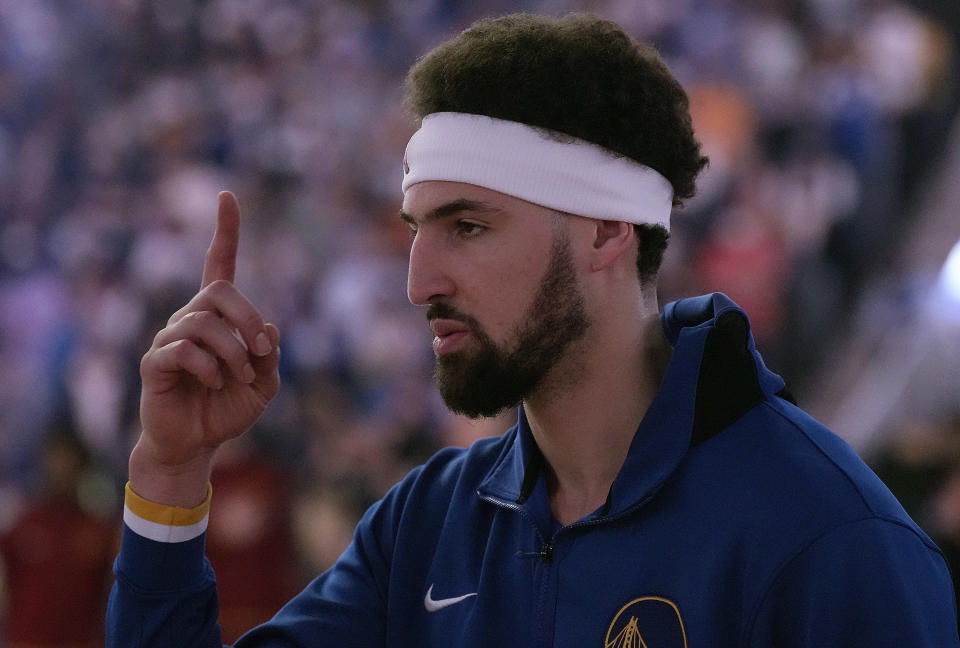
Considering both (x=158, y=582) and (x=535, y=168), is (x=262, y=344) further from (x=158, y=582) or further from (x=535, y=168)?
(x=535, y=168)

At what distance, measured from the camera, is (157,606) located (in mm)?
1990

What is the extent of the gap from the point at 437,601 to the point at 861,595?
0.73 metres

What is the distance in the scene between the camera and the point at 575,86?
200 cm

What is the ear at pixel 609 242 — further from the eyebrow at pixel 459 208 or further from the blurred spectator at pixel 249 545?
the blurred spectator at pixel 249 545

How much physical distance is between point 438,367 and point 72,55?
11.0 m

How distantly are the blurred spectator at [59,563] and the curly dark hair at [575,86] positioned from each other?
441 centimetres

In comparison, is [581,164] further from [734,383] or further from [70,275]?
[70,275]

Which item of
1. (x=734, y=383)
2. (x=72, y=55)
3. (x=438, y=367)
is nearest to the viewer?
(x=734, y=383)

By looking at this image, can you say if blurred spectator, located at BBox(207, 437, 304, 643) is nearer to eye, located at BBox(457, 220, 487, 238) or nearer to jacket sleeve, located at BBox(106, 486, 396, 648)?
jacket sleeve, located at BBox(106, 486, 396, 648)

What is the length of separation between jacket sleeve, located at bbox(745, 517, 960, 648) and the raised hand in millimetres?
886

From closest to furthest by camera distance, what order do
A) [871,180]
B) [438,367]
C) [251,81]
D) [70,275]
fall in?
[438,367], [871,180], [70,275], [251,81]

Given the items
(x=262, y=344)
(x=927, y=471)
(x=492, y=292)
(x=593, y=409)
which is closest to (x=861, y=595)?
(x=593, y=409)

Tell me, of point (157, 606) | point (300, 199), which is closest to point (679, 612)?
point (157, 606)

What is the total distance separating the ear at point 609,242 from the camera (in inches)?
80.7
